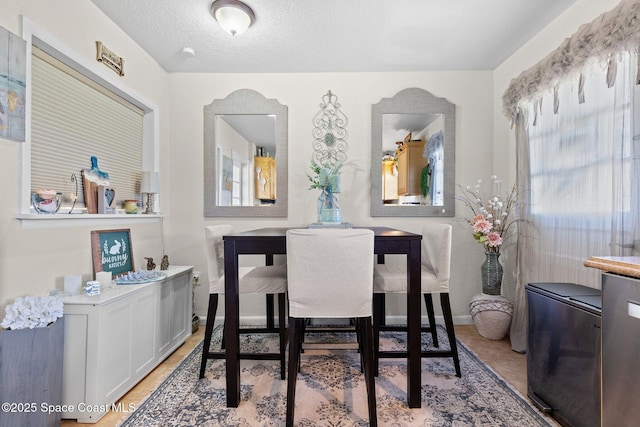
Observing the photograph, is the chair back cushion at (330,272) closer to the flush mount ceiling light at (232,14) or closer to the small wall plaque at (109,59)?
the flush mount ceiling light at (232,14)

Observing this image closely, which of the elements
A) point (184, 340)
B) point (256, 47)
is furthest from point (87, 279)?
point (256, 47)

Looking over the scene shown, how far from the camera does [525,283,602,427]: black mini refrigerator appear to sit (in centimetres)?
→ 131

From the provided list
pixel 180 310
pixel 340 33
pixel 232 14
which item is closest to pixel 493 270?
pixel 340 33

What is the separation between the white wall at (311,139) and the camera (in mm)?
2943

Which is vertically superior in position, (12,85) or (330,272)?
(12,85)

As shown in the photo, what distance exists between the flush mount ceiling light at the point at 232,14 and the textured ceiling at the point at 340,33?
0.06m

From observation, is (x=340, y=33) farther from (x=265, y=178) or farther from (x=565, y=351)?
(x=565, y=351)

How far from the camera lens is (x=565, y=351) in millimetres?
1451

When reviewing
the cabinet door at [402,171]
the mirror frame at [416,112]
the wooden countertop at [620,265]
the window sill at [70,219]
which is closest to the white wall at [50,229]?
the window sill at [70,219]

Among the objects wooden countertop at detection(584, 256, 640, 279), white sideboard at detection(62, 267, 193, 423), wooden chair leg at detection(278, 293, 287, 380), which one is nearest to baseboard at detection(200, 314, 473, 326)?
white sideboard at detection(62, 267, 193, 423)

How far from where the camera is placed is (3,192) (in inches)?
57.2

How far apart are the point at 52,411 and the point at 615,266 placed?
254 centimetres

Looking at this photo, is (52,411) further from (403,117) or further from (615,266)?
(403,117)

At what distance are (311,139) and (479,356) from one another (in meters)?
2.36
